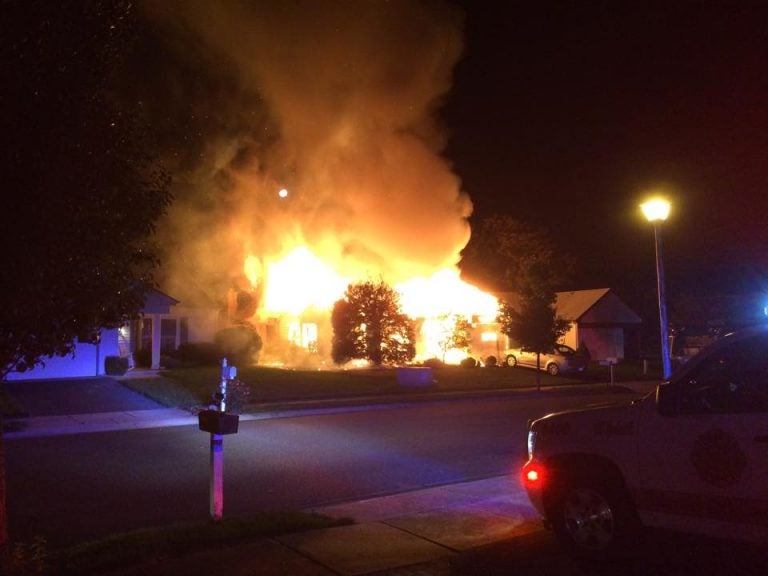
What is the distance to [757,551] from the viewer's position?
5.19 metres

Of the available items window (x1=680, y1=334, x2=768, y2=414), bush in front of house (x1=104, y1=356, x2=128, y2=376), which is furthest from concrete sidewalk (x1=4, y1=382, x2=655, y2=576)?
bush in front of house (x1=104, y1=356, x2=128, y2=376)

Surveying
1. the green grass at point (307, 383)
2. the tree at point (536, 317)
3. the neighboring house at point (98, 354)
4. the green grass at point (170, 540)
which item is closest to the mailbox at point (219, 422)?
the green grass at point (170, 540)

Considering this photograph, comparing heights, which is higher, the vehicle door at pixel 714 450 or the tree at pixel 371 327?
the tree at pixel 371 327

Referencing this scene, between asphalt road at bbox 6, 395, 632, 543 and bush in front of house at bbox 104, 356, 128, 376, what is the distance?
9664 millimetres

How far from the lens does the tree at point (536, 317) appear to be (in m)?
23.5

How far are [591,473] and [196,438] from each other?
365 inches

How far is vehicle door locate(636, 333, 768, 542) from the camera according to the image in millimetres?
4336

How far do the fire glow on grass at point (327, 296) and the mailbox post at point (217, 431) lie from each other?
24.9 meters

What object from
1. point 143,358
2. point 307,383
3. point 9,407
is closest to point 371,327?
point 307,383

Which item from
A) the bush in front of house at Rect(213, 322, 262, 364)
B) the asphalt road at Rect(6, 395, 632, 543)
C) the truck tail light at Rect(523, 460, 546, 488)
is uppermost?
the bush in front of house at Rect(213, 322, 262, 364)

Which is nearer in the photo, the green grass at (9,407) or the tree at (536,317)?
the green grass at (9,407)

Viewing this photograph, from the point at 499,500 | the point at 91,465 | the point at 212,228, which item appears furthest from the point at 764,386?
the point at 212,228

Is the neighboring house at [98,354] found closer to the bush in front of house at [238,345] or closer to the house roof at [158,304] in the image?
the house roof at [158,304]

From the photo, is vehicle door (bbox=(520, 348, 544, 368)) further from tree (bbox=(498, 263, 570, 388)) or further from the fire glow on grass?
tree (bbox=(498, 263, 570, 388))
